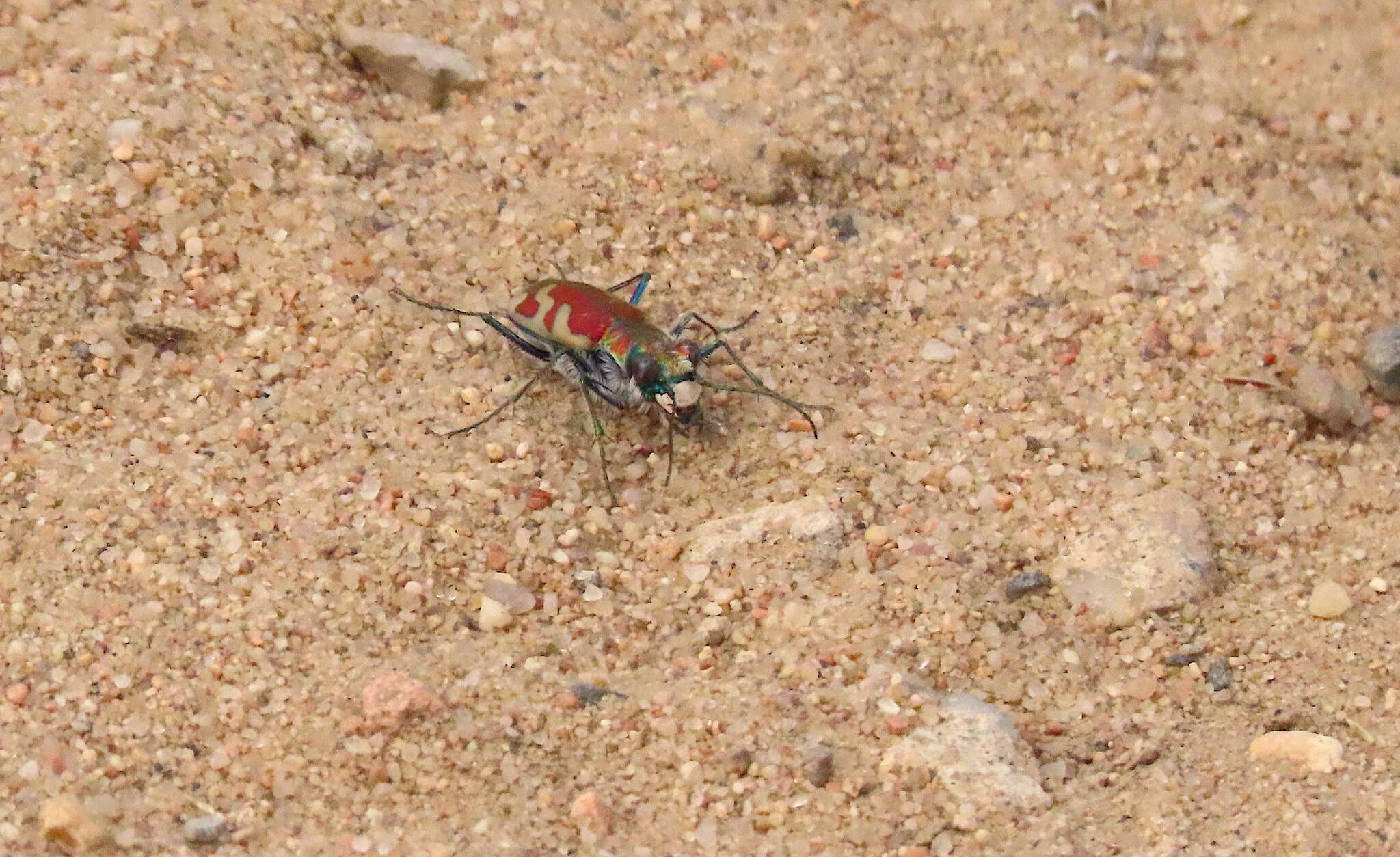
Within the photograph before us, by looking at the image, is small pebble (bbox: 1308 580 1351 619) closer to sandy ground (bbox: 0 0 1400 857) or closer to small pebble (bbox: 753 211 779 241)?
sandy ground (bbox: 0 0 1400 857)

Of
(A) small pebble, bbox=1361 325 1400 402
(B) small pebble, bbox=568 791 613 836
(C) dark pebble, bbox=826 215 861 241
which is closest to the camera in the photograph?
(B) small pebble, bbox=568 791 613 836

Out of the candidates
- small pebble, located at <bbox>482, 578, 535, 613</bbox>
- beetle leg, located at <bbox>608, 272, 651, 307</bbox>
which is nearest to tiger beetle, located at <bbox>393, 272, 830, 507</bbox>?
Answer: beetle leg, located at <bbox>608, 272, 651, 307</bbox>

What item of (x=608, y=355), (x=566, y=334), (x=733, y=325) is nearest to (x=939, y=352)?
(x=733, y=325)

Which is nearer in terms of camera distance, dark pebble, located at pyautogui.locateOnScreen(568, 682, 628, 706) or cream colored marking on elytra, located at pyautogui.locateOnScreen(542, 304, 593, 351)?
dark pebble, located at pyautogui.locateOnScreen(568, 682, 628, 706)

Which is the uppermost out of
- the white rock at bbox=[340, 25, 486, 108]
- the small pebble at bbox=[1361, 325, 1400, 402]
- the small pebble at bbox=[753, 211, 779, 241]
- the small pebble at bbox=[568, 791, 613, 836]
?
the small pebble at bbox=[1361, 325, 1400, 402]

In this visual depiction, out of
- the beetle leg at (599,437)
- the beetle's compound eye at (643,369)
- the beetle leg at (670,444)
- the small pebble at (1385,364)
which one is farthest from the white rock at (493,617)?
the small pebble at (1385,364)

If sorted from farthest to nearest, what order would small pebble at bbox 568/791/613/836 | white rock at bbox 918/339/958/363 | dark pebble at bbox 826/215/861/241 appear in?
dark pebble at bbox 826/215/861/241 < white rock at bbox 918/339/958/363 < small pebble at bbox 568/791/613/836

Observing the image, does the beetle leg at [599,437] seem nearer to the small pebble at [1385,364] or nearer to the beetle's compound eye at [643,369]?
the beetle's compound eye at [643,369]

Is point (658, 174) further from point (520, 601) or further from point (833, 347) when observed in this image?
point (520, 601)

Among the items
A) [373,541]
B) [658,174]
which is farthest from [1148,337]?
[373,541]
